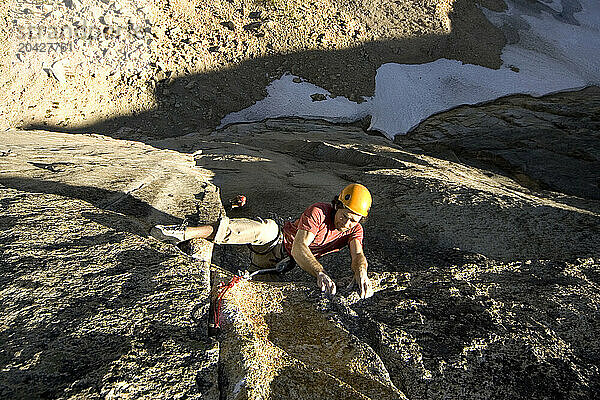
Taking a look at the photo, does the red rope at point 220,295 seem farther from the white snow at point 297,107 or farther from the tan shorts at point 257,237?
the white snow at point 297,107

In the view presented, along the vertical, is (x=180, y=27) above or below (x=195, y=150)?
above

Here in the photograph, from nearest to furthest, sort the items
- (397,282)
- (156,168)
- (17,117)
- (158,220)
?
(397,282), (158,220), (156,168), (17,117)

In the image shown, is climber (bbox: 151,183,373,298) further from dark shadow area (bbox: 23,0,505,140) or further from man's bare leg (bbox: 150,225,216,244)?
dark shadow area (bbox: 23,0,505,140)

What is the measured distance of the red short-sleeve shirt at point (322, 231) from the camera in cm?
433

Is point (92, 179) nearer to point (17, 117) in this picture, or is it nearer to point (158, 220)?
point (158, 220)

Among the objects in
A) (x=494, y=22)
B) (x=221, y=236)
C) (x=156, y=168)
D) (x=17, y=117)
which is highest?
(x=494, y=22)

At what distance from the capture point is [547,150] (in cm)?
1080

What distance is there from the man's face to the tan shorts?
0.94 m

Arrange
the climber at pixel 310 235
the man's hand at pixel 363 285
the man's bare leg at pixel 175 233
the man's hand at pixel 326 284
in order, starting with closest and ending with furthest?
the man's hand at pixel 326 284 < the man's hand at pixel 363 285 < the climber at pixel 310 235 < the man's bare leg at pixel 175 233

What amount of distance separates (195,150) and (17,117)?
7714 millimetres

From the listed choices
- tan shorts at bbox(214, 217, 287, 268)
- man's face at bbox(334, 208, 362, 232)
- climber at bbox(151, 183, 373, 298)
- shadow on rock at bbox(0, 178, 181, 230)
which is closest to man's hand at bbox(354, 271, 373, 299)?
climber at bbox(151, 183, 373, 298)

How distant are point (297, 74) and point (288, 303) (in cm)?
1566

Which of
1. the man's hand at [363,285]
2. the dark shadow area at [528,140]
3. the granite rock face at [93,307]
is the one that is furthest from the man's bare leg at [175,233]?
the dark shadow area at [528,140]

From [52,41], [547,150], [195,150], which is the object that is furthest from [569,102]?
[52,41]
